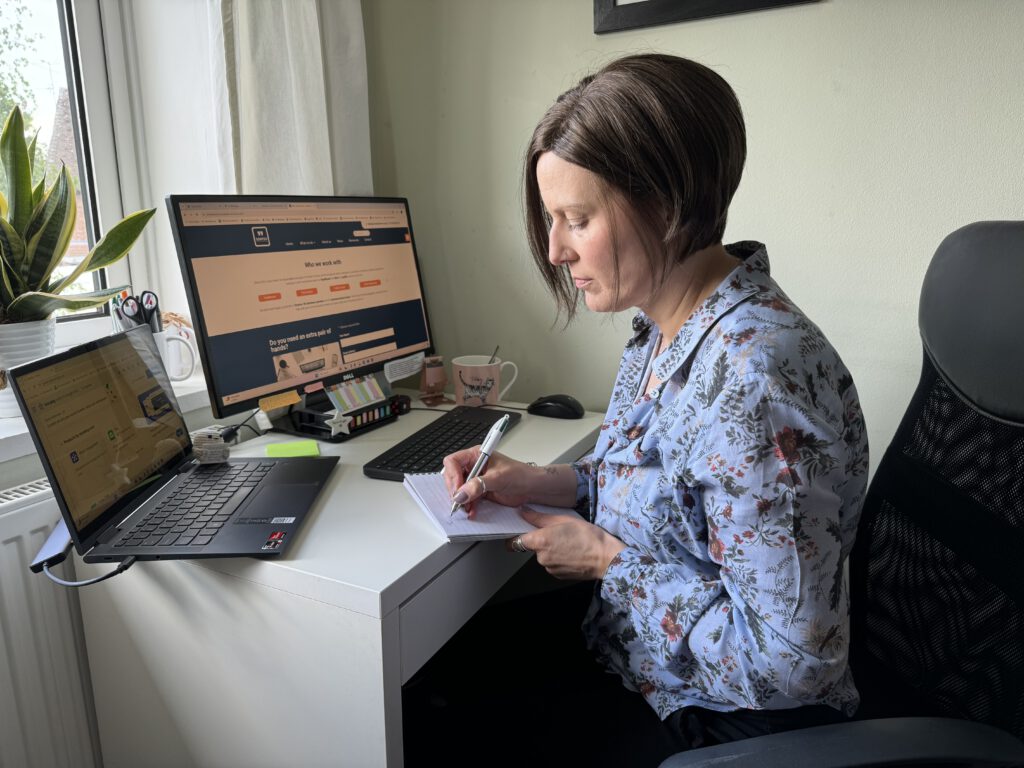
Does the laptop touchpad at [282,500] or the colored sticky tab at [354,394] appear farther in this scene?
the colored sticky tab at [354,394]

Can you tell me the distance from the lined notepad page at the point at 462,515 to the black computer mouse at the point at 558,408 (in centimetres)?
40

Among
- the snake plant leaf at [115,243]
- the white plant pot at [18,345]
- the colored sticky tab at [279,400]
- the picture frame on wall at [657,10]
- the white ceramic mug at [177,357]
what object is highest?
the picture frame on wall at [657,10]

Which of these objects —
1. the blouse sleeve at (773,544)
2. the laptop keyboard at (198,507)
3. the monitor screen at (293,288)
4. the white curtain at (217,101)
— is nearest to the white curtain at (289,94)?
the white curtain at (217,101)

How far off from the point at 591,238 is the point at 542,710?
613 millimetres

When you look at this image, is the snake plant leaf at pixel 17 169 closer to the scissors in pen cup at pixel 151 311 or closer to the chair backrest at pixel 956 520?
the scissors in pen cup at pixel 151 311

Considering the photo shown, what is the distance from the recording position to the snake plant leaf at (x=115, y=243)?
1.09m

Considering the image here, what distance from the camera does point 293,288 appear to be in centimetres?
122

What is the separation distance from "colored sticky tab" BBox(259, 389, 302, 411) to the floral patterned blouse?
2.07 ft

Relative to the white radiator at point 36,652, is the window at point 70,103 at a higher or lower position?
higher

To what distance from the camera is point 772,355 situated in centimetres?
68

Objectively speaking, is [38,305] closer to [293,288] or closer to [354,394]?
[293,288]

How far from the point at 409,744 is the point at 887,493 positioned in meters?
0.75

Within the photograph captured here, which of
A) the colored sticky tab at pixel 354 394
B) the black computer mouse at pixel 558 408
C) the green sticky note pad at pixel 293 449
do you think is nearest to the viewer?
the green sticky note pad at pixel 293 449

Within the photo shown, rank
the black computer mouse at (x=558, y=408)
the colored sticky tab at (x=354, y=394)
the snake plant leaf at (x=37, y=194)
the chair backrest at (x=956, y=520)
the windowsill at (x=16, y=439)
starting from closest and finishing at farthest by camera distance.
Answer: the chair backrest at (x=956, y=520) → the windowsill at (x=16, y=439) → the snake plant leaf at (x=37, y=194) → the colored sticky tab at (x=354, y=394) → the black computer mouse at (x=558, y=408)
